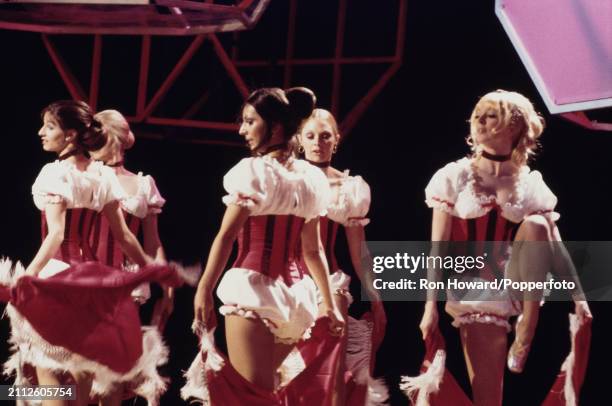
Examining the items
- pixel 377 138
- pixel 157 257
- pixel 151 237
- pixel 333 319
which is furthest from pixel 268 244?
pixel 377 138

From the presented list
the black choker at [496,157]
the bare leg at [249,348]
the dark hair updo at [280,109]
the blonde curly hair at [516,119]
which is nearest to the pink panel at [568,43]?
the blonde curly hair at [516,119]

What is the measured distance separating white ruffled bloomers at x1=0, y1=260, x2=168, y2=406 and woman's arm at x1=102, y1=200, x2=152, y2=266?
1.01 ft

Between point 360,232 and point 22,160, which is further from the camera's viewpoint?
point 22,160

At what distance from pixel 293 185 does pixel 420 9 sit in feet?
6.76

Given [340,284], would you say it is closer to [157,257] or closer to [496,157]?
[157,257]

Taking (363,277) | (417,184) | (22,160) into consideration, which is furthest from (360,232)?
(22,160)

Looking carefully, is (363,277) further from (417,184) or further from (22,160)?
(22,160)

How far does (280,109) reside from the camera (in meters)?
4.15

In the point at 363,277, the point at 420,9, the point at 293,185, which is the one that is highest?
the point at 420,9

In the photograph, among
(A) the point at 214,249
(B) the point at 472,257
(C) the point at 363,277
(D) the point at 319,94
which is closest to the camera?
(A) the point at 214,249

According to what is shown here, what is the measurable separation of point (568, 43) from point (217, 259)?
1.76m

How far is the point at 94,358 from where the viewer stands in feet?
14.6

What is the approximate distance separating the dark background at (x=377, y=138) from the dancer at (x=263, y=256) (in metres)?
1.53

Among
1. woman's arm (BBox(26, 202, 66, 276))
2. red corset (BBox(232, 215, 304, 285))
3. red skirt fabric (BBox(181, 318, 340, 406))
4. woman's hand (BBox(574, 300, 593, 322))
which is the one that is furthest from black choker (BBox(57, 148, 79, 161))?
woman's hand (BBox(574, 300, 593, 322))
